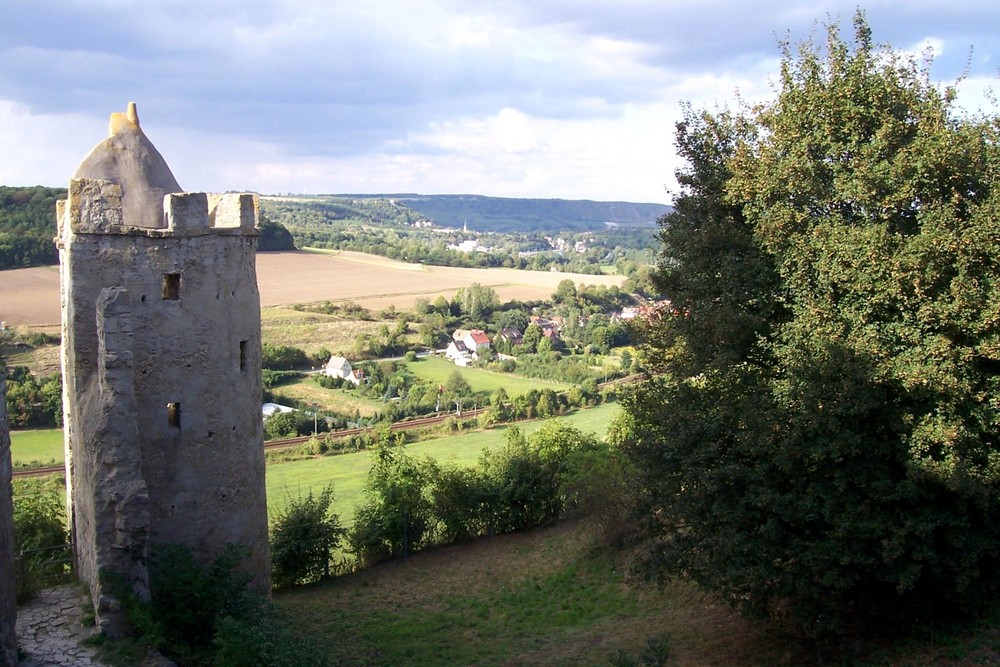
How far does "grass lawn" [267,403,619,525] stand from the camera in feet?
103

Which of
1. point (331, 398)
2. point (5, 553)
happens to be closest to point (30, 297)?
point (331, 398)

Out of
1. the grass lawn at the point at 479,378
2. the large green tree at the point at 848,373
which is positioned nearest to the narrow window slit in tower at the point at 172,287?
the large green tree at the point at 848,373

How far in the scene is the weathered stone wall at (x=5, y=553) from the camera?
1044 cm

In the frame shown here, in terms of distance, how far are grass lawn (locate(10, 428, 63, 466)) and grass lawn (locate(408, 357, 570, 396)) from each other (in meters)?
25.5

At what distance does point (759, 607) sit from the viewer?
13.3 m

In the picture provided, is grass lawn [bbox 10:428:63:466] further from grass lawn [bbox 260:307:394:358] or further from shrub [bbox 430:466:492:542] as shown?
grass lawn [bbox 260:307:394:358]

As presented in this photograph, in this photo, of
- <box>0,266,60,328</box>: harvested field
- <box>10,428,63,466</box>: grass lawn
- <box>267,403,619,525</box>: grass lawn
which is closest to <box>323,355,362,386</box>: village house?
<box>267,403,619,525</box>: grass lawn

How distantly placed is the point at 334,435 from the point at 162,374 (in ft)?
97.1

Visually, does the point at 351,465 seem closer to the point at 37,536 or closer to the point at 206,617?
the point at 37,536

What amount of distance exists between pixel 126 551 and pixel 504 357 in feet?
170

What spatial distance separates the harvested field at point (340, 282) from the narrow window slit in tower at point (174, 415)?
3154cm

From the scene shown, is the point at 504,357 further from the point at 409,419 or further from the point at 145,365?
the point at 145,365

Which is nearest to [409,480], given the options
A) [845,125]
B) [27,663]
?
[27,663]

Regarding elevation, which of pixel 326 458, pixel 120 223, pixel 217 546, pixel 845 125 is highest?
pixel 845 125
